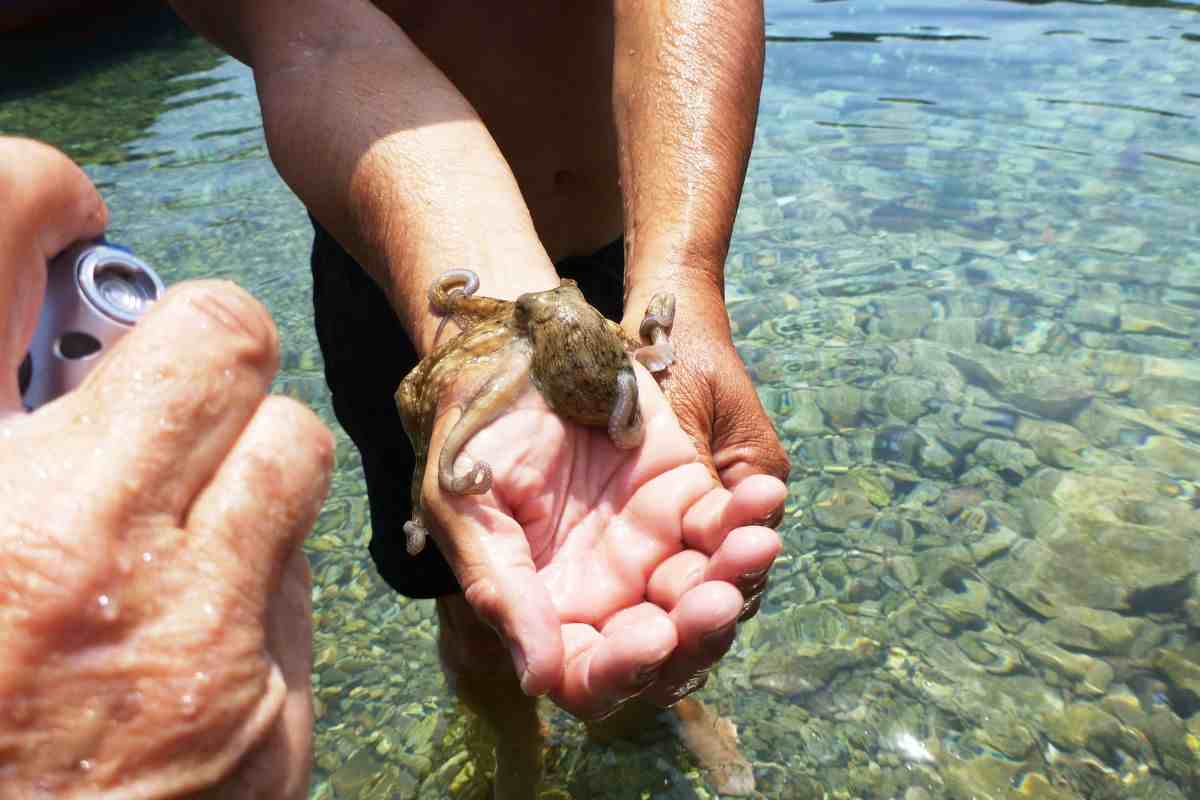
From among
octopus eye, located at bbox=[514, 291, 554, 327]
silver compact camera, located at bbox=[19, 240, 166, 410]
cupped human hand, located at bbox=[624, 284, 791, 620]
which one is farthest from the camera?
cupped human hand, located at bbox=[624, 284, 791, 620]

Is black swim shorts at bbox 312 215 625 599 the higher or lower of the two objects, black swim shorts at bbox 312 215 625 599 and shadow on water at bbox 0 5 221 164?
the higher

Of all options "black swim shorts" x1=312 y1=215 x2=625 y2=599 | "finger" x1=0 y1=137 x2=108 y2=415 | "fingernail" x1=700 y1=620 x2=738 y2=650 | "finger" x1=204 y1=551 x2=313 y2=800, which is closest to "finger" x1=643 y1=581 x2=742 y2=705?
"fingernail" x1=700 y1=620 x2=738 y2=650

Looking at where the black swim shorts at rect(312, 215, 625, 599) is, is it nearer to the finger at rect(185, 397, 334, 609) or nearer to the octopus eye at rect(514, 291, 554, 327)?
the octopus eye at rect(514, 291, 554, 327)

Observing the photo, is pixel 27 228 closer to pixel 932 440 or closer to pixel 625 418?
pixel 625 418

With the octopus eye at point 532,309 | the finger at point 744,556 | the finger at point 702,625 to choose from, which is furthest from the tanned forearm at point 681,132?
the finger at point 702,625

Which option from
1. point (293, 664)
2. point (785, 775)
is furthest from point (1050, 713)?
point (293, 664)

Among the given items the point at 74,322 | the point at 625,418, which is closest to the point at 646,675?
the point at 625,418
